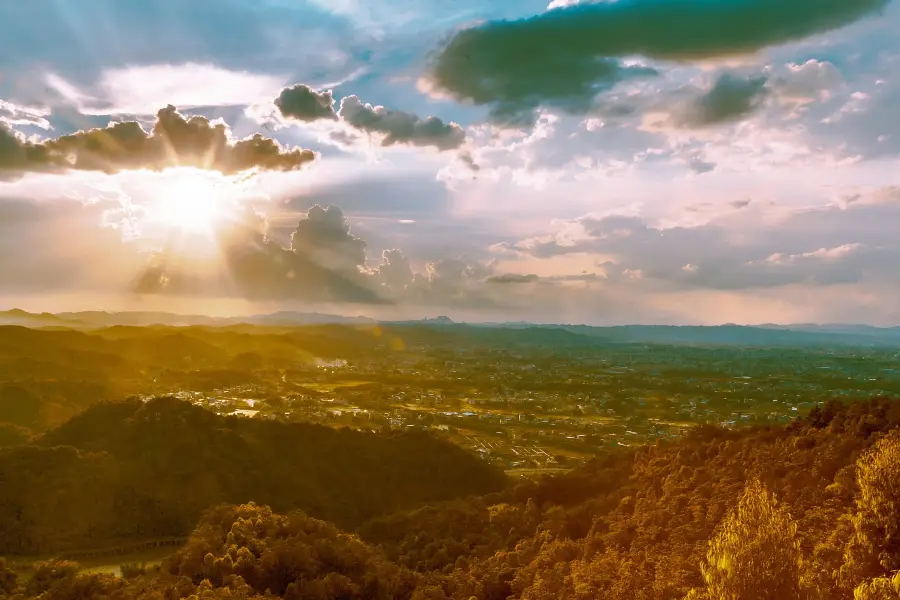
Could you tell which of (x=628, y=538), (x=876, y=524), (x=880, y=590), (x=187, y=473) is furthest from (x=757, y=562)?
(x=187, y=473)

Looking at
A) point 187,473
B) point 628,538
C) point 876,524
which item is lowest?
point 187,473

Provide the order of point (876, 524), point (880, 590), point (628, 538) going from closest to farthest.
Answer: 1. point (880, 590)
2. point (876, 524)
3. point (628, 538)

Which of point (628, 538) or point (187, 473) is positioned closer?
A: point (628, 538)

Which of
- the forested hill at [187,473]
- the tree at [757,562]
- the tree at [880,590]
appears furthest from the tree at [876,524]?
the forested hill at [187,473]

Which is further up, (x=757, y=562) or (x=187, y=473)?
(x=757, y=562)

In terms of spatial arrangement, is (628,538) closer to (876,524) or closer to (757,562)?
(876,524)

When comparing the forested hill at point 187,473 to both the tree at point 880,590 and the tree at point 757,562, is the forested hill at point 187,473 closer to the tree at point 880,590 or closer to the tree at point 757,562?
the tree at point 757,562
